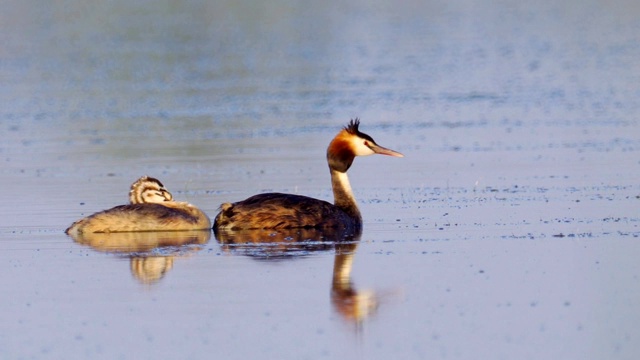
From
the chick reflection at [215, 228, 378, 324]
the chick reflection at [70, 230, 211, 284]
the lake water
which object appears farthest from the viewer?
the chick reflection at [70, 230, 211, 284]

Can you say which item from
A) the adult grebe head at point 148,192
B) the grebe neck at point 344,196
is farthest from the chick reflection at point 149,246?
the grebe neck at point 344,196

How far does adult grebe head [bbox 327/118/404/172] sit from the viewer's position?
17.4m

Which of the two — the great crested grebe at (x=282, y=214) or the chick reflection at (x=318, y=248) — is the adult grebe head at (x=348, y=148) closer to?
the great crested grebe at (x=282, y=214)

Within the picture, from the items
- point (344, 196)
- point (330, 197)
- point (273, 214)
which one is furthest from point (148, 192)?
point (330, 197)

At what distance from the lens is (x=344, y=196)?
55.6 ft

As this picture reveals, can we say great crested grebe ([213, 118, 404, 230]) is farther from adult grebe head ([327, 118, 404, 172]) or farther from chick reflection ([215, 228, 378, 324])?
adult grebe head ([327, 118, 404, 172])

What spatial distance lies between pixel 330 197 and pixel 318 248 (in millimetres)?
3980

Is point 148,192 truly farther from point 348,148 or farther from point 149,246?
point 348,148

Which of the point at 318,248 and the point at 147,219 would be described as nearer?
the point at 318,248

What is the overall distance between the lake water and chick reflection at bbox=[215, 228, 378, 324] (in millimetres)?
50

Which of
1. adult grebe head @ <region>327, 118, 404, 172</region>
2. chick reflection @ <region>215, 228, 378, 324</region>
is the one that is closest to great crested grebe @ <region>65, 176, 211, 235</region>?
chick reflection @ <region>215, 228, 378, 324</region>

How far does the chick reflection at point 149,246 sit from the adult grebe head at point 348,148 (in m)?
1.75

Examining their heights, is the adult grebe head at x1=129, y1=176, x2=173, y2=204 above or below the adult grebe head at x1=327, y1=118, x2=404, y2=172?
below

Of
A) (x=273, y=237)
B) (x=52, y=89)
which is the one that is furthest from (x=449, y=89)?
(x=273, y=237)
